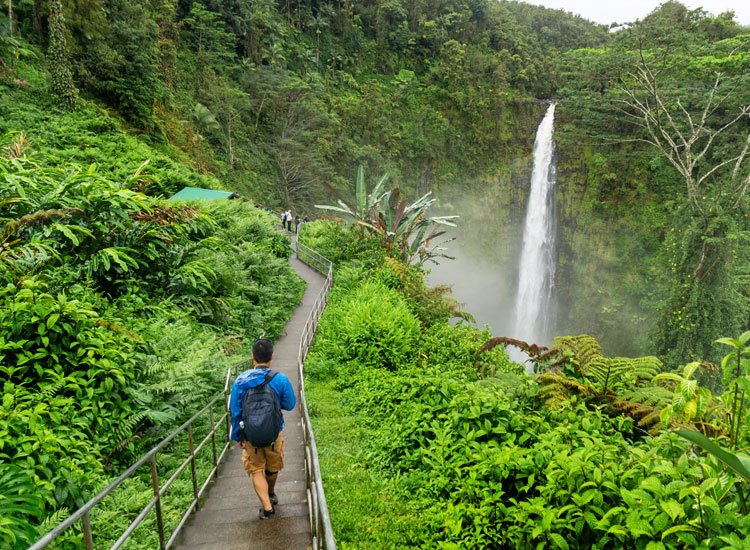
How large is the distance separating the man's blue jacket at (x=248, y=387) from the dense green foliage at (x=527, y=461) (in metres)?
1.32

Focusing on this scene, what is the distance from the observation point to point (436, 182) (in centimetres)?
4109

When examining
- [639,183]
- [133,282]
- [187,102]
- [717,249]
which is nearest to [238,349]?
[133,282]

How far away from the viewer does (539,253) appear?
3416 centimetres

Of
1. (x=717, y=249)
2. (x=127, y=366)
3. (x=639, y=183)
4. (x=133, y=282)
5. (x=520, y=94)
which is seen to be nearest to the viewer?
(x=127, y=366)

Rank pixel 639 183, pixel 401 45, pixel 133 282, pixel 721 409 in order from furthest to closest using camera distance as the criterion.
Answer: pixel 401 45, pixel 639 183, pixel 133 282, pixel 721 409

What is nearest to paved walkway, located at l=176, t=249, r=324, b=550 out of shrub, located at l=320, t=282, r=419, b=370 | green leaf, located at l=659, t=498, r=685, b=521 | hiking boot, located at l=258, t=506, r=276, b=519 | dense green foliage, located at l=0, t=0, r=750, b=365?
hiking boot, located at l=258, t=506, r=276, b=519

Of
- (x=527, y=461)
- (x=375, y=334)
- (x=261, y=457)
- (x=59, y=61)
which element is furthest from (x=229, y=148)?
(x=527, y=461)

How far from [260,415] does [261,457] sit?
0.46m

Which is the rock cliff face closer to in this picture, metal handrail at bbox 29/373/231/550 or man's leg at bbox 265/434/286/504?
man's leg at bbox 265/434/286/504

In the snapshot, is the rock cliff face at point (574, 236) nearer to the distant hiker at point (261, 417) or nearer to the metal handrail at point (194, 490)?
the metal handrail at point (194, 490)

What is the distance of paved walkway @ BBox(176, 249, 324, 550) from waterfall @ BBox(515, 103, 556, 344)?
30498 mm

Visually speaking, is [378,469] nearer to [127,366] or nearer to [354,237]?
[127,366]

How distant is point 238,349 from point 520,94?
4067 cm

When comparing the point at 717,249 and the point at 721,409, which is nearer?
the point at 721,409
